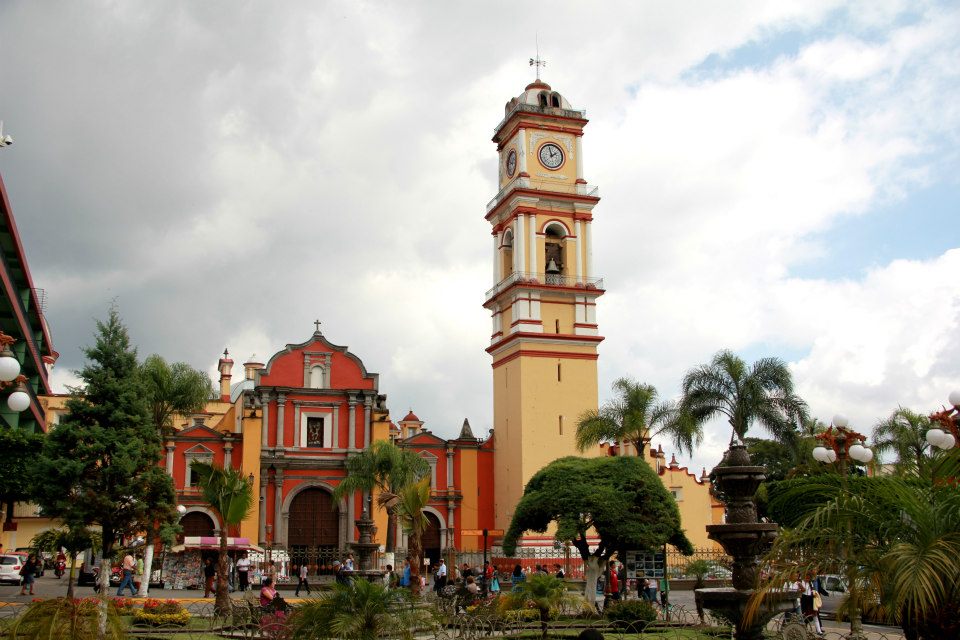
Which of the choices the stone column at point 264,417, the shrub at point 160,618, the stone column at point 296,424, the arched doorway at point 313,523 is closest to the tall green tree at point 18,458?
the shrub at point 160,618

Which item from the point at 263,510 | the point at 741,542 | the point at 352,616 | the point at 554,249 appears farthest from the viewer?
the point at 554,249

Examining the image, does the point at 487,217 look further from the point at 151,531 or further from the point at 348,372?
the point at 151,531

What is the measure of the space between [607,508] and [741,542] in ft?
54.7

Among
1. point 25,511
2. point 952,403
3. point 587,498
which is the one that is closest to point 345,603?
point 952,403

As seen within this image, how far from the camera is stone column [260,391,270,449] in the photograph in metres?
43.3

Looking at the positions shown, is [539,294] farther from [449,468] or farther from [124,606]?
[124,606]

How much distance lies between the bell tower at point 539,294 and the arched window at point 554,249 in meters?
0.05

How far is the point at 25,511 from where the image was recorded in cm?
5078

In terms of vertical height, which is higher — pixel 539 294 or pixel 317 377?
pixel 539 294

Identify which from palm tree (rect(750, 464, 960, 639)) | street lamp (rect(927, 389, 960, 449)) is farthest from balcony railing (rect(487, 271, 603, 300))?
palm tree (rect(750, 464, 960, 639))

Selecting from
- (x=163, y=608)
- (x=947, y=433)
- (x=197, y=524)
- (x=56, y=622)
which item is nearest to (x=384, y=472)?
(x=197, y=524)

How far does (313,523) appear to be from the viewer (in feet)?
142

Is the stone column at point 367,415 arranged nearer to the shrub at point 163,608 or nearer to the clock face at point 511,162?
the clock face at point 511,162

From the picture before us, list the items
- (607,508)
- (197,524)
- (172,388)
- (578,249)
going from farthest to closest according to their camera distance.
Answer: (578,249)
(197,524)
(172,388)
(607,508)
